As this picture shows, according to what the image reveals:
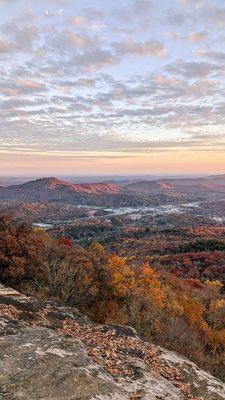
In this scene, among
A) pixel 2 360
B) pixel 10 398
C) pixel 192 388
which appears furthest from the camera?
pixel 192 388

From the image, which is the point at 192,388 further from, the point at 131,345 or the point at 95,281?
the point at 95,281

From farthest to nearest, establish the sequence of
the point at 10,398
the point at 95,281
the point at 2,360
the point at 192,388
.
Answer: the point at 95,281
the point at 192,388
the point at 2,360
the point at 10,398

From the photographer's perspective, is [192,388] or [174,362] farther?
[174,362]

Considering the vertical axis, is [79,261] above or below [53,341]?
Result: below

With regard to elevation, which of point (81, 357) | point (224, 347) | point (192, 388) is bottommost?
point (224, 347)

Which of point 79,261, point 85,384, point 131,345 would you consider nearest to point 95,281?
point 79,261

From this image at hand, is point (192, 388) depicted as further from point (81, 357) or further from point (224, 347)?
point (224, 347)
